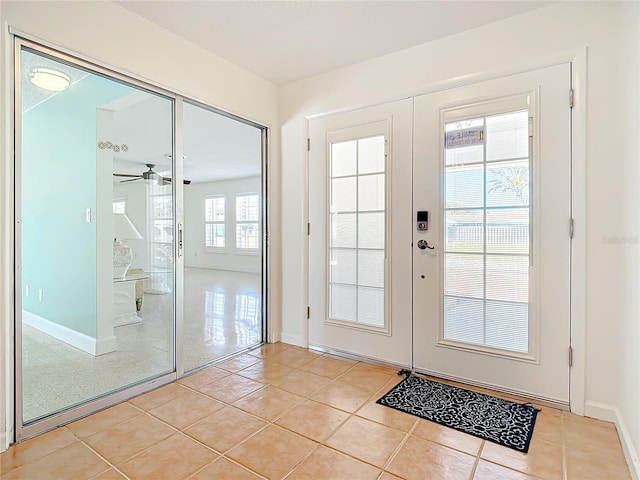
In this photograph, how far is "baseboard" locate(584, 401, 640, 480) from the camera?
1576 mm

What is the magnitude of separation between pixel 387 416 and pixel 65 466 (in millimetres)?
1657

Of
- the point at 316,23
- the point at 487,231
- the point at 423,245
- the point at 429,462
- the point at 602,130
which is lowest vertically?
the point at 429,462

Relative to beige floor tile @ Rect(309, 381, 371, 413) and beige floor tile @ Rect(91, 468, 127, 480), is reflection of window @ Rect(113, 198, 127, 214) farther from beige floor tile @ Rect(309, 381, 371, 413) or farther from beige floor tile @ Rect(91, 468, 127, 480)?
beige floor tile @ Rect(309, 381, 371, 413)

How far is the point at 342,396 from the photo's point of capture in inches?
92.1

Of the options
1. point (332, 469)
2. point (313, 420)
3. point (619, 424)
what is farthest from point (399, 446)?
point (619, 424)

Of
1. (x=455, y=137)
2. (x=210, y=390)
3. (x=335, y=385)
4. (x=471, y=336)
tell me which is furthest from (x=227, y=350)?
(x=455, y=137)

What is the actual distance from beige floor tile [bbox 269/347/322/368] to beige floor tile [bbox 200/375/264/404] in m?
0.42

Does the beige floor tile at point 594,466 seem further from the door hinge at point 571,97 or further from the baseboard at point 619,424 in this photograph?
the door hinge at point 571,97

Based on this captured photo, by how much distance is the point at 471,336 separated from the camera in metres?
2.48

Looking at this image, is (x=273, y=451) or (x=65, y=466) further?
(x=273, y=451)

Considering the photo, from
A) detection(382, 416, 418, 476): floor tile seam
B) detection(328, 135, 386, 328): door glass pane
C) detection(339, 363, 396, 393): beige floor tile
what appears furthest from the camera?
detection(328, 135, 386, 328): door glass pane

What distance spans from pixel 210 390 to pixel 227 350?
2.73ft

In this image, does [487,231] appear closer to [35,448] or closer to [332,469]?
[332,469]

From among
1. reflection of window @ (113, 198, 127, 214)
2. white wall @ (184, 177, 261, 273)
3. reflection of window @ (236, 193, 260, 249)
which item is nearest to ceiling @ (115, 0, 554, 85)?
reflection of window @ (113, 198, 127, 214)
